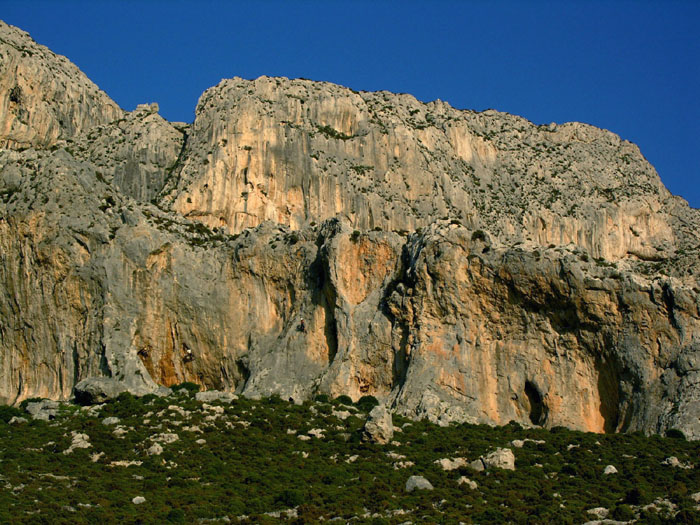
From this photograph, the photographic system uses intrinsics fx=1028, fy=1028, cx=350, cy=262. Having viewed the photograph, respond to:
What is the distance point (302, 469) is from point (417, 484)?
668 cm

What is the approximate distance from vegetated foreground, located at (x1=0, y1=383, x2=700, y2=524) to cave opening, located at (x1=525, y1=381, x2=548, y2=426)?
13.2ft

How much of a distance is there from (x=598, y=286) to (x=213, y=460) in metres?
29.7

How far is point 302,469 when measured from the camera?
5181 cm

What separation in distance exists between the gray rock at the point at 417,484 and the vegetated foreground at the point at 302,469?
1.23 ft

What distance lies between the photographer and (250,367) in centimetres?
7350

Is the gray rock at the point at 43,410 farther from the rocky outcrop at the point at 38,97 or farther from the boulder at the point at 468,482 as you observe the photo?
the rocky outcrop at the point at 38,97

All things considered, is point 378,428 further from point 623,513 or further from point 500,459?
point 623,513

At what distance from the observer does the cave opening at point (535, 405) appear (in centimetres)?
6750

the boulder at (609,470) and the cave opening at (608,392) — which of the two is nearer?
the boulder at (609,470)

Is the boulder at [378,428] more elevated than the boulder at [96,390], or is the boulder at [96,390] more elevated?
the boulder at [96,390]

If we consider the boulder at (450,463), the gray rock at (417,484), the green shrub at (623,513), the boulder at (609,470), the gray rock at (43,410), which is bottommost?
the green shrub at (623,513)

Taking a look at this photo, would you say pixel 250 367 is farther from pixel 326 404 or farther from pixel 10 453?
pixel 10 453

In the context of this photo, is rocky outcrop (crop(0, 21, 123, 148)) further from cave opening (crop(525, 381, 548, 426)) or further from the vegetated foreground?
cave opening (crop(525, 381, 548, 426))

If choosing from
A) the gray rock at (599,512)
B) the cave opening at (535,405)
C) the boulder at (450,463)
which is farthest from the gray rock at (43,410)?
the gray rock at (599,512)
